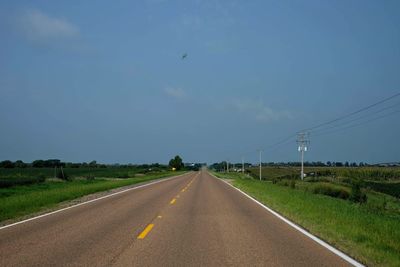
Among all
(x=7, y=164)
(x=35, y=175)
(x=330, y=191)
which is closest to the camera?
(x=330, y=191)

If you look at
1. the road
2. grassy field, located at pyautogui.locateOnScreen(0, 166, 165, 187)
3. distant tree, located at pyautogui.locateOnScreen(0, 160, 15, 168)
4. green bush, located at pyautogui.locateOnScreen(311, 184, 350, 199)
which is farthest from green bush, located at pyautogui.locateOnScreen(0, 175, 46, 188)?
distant tree, located at pyautogui.locateOnScreen(0, 160, 15, 168)

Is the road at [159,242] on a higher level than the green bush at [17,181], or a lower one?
lower

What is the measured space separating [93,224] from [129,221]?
4.14 feet

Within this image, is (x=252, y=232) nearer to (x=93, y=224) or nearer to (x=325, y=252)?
(x=325, y=252)

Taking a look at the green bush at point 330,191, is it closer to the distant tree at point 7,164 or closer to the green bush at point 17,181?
the green bush at point 17,181

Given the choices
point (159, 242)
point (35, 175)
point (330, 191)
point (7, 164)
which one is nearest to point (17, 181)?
point (35, 175)

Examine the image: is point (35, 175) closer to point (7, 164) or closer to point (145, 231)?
point (145, 231)

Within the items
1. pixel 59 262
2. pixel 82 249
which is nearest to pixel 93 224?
pixel 82 249

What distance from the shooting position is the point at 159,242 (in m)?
10.4

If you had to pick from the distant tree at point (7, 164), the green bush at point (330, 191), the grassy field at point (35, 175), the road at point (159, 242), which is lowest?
the road at point (159, 242)

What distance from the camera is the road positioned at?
8.31 meters

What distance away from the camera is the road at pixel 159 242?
8.31 meters

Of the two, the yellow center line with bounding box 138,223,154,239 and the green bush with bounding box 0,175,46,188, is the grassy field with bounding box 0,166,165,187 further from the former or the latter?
the yellow center line with bounding box 138,223,154,239

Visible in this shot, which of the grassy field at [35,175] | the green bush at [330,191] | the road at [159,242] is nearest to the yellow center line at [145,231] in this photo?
the road at [159,242]
